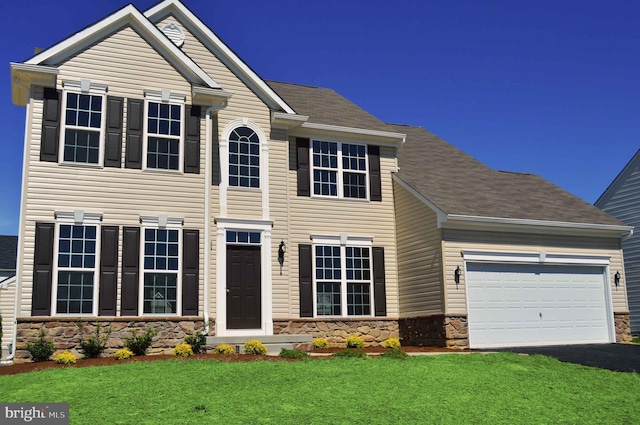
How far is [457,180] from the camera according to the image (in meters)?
20.6

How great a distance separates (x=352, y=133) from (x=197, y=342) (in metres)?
7.78

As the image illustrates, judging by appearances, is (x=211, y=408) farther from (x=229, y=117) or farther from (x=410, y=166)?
(x=410, y=166)

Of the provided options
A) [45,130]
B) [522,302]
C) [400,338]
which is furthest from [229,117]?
[522,302]

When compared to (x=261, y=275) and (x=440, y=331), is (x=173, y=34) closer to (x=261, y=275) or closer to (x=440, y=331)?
(x=261, y=275)

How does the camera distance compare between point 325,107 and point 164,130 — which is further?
point 325,107

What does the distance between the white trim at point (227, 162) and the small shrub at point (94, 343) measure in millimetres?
4234

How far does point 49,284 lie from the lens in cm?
1386

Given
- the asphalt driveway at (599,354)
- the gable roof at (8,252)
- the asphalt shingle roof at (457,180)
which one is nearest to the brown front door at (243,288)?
the asphalt shingle roof at (457,180)

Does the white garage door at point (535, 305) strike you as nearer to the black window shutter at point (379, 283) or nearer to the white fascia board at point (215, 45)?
the black window shutter at point (379, 283)

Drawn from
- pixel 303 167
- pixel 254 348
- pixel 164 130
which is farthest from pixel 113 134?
pixel 254 348

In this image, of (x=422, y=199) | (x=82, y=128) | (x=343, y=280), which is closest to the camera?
(x=82, y=128)

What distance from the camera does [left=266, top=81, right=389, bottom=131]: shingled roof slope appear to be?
19.3 m

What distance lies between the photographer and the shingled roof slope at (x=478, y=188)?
61.1ft

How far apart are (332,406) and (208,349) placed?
6.59 meters
